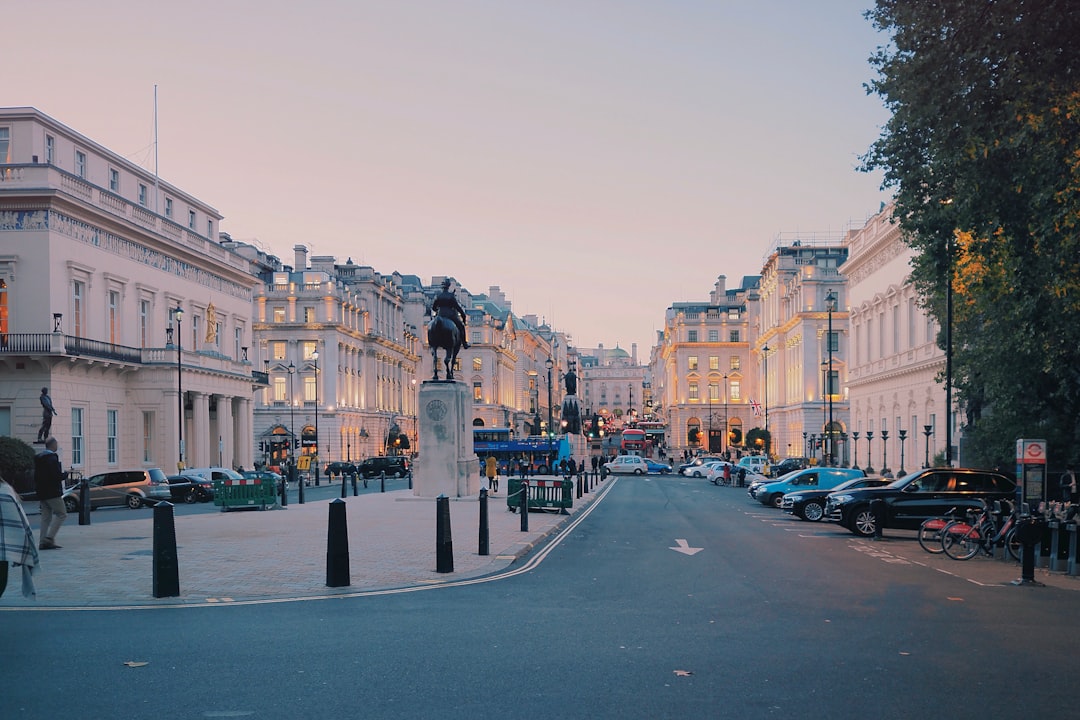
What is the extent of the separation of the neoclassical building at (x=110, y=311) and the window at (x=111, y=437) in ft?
0.27

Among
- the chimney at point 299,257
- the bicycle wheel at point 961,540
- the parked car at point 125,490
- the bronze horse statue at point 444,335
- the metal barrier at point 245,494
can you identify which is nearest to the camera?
the bicycle wheel at point 961,540

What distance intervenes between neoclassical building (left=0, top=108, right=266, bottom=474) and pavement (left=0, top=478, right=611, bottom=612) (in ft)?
71.5

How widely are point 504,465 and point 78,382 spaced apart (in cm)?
3141

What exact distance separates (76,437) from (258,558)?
36662 mm

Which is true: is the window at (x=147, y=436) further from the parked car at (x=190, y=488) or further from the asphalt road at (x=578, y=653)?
the asphalt road at (x=578, y=653)

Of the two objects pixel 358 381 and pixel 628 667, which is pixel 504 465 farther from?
pixel 628 667

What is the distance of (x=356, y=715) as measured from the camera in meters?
7.02

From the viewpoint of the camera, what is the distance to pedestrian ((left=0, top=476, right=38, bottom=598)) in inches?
360

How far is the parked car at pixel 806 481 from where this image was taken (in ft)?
113

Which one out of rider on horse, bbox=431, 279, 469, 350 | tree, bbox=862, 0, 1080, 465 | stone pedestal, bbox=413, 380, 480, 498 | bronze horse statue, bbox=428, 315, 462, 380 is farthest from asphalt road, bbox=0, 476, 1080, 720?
rider on horse, bbox=431, 279, 469, 350

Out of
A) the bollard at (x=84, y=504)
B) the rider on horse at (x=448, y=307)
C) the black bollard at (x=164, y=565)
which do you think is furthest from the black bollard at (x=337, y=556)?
the rider on horse at (x=448, y=307)

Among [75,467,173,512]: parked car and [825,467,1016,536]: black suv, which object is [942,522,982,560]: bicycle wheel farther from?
[75,467,173,512]: parked car

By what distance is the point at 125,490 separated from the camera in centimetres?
3722

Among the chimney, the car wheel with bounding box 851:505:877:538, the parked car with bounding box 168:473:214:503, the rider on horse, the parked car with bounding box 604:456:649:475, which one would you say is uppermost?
the chimney
